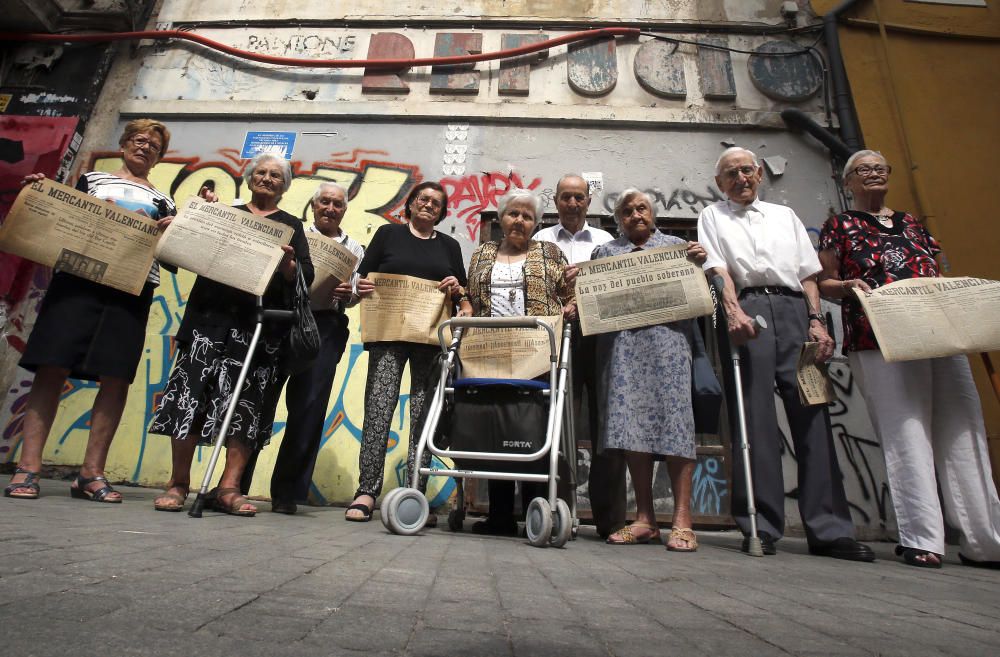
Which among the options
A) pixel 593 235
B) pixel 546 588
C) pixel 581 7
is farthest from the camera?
pixel 581 7

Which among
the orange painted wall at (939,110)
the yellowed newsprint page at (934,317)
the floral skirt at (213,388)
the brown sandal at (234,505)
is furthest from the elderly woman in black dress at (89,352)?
the orange painted wall at (939,110)

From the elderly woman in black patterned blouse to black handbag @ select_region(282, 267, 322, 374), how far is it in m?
0.88

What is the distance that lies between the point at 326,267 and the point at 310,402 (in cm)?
81

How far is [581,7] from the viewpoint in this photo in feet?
21.0

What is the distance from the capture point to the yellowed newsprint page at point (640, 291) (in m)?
2.85

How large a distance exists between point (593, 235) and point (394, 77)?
3.46 m

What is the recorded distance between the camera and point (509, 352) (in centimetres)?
293

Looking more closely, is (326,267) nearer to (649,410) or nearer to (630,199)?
(630,199)

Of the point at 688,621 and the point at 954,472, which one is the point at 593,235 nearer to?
the point at 954,472

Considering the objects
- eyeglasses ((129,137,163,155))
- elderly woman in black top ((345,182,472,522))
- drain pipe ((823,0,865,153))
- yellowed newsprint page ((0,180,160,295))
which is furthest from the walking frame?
drain pipe ((823,0,865,153))

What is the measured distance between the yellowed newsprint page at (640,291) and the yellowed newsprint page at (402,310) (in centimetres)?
85

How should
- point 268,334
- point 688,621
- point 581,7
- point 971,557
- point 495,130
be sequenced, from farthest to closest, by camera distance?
point 581,7 < point 495,130 < point 268,334 < point 971,557 < point 688,621

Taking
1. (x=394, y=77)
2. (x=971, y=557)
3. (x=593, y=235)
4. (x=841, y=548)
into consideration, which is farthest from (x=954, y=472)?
(x=394, y=77)

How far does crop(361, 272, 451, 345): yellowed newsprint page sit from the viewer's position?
10.7 ft
